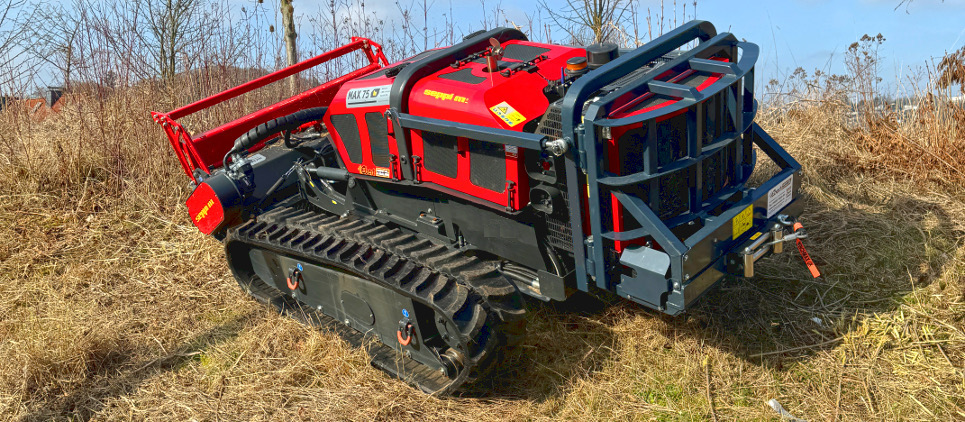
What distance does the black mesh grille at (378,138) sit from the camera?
14.5 ft

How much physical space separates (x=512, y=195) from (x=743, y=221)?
1.25 m

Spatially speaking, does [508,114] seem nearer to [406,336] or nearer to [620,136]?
[620,136]

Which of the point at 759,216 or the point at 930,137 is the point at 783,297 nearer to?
the point at 759,216

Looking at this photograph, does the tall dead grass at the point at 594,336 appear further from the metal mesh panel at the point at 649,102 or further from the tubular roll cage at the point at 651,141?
the metal mesh panel at the point at 649,102

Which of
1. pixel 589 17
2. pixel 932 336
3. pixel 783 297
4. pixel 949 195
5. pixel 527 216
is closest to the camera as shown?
pixel 527 216

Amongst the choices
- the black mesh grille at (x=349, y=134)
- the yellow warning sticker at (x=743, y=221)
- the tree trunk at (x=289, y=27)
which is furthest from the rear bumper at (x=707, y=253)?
the tree trunk at (x=289, y=27)

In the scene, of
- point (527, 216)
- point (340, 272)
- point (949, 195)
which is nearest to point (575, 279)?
point (527, 216)

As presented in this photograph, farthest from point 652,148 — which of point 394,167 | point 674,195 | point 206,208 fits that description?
point 206,208

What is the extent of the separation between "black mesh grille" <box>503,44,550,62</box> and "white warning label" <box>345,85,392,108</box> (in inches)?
31.5

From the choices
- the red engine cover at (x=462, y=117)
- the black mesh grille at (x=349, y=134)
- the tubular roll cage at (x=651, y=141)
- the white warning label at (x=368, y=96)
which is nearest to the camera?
the tubular roll cage at (x=651, y=141)

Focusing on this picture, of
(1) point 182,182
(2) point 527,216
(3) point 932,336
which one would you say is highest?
(2) point 527,216

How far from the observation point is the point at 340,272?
452cm

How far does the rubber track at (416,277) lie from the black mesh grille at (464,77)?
3.26 feet

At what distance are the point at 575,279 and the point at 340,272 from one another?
1.56 m
